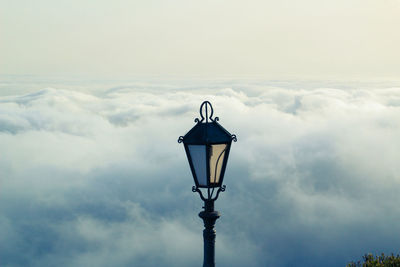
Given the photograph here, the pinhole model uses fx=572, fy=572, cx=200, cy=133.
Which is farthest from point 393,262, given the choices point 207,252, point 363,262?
point 207,252

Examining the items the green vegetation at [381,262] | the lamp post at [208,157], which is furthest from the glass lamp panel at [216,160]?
the green vegetation at [381,262]

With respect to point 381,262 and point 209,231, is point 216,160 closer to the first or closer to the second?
point 209,231

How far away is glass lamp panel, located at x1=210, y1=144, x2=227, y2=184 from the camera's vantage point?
7875mm

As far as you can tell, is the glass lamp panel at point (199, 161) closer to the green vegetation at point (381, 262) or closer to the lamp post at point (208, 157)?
the lamp post at point (208, 157)

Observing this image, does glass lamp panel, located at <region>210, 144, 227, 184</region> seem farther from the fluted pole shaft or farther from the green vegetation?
the green vegetation

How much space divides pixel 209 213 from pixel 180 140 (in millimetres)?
1098

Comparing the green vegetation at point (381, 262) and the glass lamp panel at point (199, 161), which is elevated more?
the green vegetation at point (381, 262)

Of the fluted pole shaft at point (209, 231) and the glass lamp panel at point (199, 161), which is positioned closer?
the glass lamp panel at point (199, 161)

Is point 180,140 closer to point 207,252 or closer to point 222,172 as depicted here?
point 222,172

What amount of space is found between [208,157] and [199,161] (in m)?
0.15

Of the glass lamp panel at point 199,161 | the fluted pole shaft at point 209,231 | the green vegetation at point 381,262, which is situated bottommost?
the fluted pole shaft at point 209,231

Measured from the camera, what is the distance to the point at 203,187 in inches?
314

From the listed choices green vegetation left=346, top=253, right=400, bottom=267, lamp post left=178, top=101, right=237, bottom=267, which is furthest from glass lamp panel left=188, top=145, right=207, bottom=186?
green vegetation left=346, top=253, right=400, bottom=267

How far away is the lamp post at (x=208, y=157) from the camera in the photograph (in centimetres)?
784
